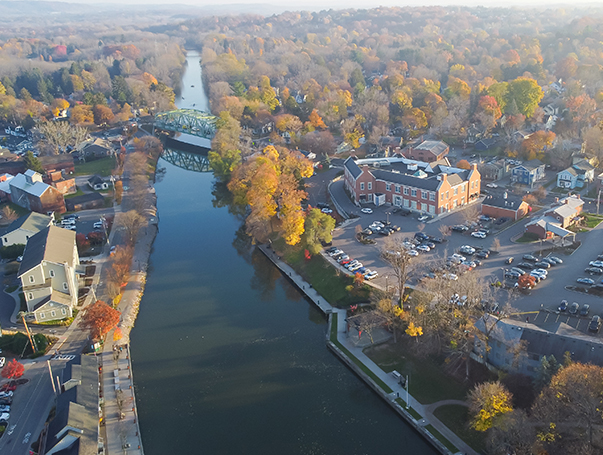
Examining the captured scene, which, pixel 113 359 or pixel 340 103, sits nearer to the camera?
pixel 113 359

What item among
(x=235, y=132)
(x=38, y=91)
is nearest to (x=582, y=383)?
(x=235, y=132)

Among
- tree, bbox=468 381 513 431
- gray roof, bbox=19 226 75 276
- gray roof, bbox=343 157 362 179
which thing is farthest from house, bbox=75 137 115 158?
tree, bbox=468 381 513 431

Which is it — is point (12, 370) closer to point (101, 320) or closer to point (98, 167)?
point (101, 320)

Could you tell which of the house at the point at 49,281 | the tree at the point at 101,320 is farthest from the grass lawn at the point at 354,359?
the house at the point at 49,281

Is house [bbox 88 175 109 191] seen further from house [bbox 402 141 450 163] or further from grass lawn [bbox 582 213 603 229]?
grass lawn [bbox 582 213 603 229]

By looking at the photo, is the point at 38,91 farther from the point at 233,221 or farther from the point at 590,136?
the point at 590,136

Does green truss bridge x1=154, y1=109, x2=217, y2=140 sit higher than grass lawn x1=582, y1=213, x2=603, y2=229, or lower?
lower

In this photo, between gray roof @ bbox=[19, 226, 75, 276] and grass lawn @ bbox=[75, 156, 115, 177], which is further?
grass lawn @ bbox=[75, 156, 115, 177]

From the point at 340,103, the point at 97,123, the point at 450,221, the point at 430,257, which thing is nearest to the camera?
the point at 430,257
